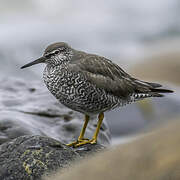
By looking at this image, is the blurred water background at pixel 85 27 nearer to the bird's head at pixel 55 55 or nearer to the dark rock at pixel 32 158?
the bird's head at pixel 55 55

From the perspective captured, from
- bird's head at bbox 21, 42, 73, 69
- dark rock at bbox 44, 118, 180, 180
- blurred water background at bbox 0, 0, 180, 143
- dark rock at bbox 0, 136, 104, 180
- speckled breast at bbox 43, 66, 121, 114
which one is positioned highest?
blurred water background at bbox 0, 0, 180, 143

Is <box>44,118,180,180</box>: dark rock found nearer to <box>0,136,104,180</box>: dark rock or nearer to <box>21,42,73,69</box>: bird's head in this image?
<box>0,136,104,180</box>: dark rock

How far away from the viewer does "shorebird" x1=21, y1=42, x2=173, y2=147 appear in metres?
6.74

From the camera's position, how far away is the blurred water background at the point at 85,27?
16.9 m

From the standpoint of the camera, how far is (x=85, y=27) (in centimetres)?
2003

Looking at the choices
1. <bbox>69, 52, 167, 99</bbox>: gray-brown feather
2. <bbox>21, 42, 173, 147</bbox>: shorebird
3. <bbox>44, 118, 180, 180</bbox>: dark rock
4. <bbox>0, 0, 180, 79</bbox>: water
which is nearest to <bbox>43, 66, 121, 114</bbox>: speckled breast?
<bbox>21, 42, 173, 147</bbox>: shorebird

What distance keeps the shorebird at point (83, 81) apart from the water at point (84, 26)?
7.99 m

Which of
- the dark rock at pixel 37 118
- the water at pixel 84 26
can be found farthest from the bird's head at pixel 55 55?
the water at pixel 84 26

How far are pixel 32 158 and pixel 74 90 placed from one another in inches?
59.0

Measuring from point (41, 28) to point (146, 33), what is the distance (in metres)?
4.50

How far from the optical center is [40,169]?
18.0 ft

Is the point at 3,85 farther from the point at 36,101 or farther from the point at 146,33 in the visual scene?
the point at 146,33

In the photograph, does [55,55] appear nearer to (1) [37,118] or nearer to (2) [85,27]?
(1) [37,118]

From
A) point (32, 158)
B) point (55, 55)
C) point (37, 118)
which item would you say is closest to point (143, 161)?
point (32, 158)
